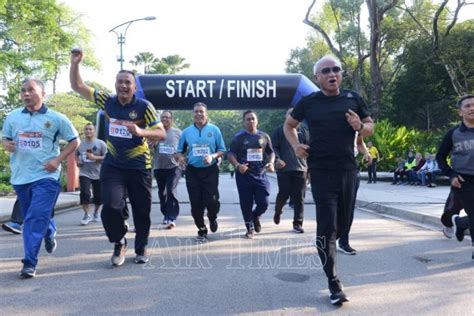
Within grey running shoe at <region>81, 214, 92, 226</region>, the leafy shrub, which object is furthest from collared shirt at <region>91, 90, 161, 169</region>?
the leafy shrub

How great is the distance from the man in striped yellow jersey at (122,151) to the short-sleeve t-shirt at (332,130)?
168 cm

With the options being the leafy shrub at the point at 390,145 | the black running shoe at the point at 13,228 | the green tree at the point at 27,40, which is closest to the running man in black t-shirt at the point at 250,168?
the black running shoe at the point at 13,228

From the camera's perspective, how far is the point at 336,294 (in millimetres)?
3721

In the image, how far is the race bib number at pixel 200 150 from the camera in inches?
266

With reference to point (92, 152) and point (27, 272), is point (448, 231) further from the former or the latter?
point (92, 152)

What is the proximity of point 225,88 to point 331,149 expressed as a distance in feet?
20.4

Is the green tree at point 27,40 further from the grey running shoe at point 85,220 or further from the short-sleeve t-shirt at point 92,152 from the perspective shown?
the grey running shoe at point 85,220

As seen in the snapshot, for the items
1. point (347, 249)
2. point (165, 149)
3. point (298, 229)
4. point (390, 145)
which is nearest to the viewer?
point (347, 249)

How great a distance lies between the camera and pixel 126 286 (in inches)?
167

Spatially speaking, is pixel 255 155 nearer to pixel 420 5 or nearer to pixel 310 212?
pixel 310 212

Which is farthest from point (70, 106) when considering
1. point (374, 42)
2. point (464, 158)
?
point (464, 158)

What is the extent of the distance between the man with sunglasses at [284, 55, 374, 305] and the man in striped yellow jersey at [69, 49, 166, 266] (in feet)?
5.61

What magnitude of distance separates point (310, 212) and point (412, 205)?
7.67 ft

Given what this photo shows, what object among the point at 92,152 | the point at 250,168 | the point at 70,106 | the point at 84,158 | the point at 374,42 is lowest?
the point at 250,168
